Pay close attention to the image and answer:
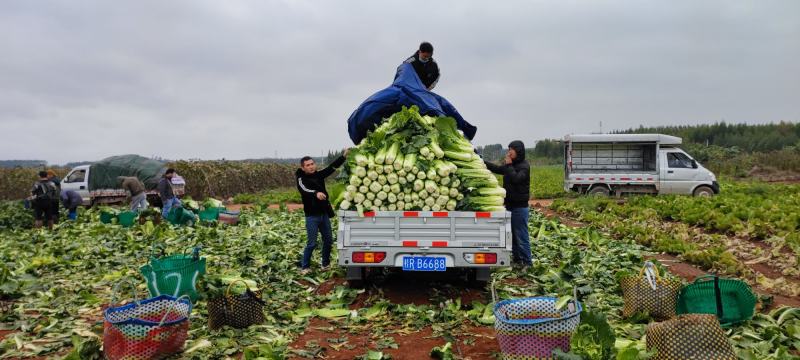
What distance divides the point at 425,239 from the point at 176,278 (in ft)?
9.98

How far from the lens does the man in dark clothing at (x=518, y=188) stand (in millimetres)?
8148

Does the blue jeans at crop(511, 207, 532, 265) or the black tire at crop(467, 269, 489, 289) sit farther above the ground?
the blue jeans at crop(511, 207, 532, 265)

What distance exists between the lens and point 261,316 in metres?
5.97

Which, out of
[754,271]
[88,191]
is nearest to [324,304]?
[754,271]

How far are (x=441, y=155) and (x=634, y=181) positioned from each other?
15729 millimetres

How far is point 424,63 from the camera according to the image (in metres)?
8.54

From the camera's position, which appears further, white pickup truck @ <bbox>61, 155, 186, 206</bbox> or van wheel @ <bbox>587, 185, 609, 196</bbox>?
white pickup truck @ <bbox>61, 155, 186, 206</bbox>

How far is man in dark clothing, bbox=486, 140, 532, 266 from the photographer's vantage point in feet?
26.7

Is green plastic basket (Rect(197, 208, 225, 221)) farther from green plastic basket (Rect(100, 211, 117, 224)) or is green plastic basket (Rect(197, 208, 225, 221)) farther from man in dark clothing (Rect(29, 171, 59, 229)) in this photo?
man in dark clothing (Rect(29, 171, 59, 229))

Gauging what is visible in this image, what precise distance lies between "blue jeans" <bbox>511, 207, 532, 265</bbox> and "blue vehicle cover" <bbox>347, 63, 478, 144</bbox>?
1.97m

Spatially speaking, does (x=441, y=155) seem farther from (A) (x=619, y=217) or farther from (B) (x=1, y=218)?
(B) (x=1, y=218)

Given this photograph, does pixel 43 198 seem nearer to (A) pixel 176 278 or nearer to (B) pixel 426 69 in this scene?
(A) pixel 176 278

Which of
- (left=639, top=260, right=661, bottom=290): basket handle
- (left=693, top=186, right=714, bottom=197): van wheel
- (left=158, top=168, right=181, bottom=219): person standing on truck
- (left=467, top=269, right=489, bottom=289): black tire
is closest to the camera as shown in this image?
(left=639, top=260, right=661, bottom=290): basket handle

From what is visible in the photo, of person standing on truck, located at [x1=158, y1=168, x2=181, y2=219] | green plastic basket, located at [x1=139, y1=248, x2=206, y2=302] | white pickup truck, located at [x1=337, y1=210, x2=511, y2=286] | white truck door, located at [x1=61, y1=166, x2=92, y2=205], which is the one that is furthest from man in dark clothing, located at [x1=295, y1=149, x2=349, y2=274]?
white truck door, located at [x1=61, y1=166, x2=92, y2=205]
